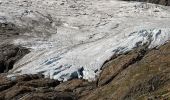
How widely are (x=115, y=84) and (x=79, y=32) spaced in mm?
36426

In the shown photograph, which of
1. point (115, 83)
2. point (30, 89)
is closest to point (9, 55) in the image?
point (30, 89)

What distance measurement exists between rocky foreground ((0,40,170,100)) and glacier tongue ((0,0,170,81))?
2491mm

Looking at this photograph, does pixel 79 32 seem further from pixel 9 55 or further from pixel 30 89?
pixel 30 89

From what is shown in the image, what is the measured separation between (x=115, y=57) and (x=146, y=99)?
24776mm

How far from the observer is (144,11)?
3145 inches

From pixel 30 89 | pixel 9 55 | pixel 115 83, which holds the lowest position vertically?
pixel 9 55

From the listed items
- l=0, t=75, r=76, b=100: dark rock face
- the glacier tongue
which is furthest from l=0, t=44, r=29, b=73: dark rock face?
l=0, t=75, r=76, b=100: dark rock face

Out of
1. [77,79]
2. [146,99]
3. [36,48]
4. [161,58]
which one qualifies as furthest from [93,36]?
[146,99]

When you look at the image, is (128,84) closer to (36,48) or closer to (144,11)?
(36,48)

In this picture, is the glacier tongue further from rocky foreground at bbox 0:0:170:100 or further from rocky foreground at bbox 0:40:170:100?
rocky foreground at bbox 0:40:170:100

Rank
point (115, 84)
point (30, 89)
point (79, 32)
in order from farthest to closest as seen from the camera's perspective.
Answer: point (79, 32), point (30, 89), point (115, 84)

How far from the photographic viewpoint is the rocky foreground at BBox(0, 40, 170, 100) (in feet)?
98.6

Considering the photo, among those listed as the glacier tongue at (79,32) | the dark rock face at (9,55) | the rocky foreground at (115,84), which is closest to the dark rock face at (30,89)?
the rocky foreground at (115,84)

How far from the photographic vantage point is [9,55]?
61.6 metres
